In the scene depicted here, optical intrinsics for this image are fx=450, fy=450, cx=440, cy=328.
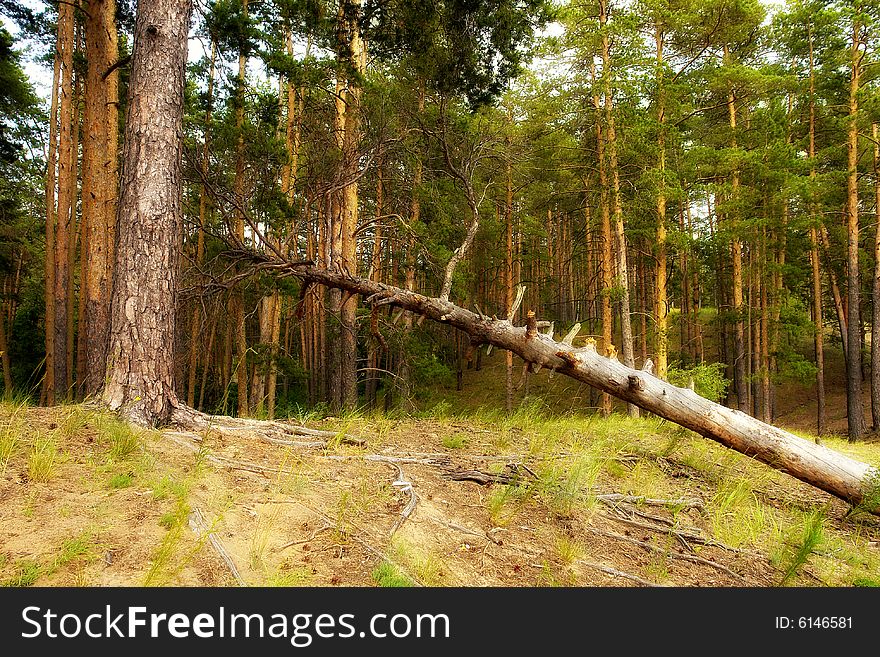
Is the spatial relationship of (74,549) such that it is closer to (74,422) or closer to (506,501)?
(74,422)

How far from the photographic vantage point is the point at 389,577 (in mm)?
2191

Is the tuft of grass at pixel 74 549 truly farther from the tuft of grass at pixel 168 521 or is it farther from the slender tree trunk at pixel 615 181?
the slender tree trunk at pixel 615 181

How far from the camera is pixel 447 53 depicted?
758 centimetres

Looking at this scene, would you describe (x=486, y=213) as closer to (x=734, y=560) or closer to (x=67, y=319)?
(x=67, y=319)

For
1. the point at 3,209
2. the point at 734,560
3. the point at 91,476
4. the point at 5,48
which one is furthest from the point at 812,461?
the point at 3,209

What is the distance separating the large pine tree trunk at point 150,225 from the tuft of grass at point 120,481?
1.13 meters

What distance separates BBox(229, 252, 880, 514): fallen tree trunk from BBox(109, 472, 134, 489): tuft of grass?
356 centimetres

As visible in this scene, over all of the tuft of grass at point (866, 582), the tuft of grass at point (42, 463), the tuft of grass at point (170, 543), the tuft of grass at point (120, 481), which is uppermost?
the tuft of grass at point (42, 463)

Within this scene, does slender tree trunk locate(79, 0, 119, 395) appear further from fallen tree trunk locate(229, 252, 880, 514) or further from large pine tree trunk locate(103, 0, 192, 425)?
large pine tree trunk locate(103, 0, 192, 425)

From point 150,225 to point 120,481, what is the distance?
243cm

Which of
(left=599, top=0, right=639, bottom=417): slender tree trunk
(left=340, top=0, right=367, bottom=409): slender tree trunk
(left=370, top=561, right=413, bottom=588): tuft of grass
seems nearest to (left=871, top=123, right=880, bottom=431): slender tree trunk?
(left=599, top=0, right=639, bottom=417): slender tree trunk

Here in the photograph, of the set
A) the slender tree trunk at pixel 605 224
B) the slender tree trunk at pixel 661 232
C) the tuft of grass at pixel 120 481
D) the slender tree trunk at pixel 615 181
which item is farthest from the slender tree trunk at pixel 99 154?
the slender tree trunk at pixel 661 232

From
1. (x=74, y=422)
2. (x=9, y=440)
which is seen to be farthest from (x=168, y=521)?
(x=74, y=422)

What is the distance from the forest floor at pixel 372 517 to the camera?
2162 millimetres
